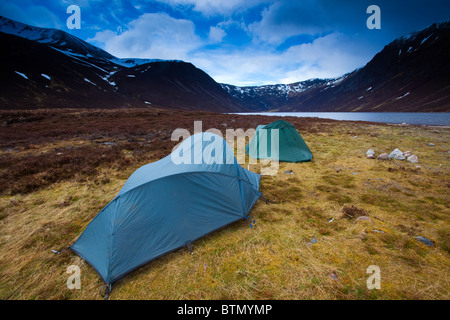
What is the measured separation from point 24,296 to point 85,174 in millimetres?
6092

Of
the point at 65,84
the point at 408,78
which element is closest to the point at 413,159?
the point at 65,84

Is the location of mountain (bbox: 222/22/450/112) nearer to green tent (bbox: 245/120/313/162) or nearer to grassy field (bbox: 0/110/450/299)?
green tent (bbox: 245/120/313/162)

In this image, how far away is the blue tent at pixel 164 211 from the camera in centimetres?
357

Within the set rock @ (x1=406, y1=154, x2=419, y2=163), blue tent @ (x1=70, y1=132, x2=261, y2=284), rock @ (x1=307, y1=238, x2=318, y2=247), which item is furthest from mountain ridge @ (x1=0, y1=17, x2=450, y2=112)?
rock @ (x1=406, y1=154, x2=419, y2=163)

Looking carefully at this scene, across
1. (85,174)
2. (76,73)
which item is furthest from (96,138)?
(76,73)

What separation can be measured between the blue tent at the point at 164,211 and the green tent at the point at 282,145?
5.57 meters

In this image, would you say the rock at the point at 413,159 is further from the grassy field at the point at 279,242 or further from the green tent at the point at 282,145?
the green tent at the point at 282,145

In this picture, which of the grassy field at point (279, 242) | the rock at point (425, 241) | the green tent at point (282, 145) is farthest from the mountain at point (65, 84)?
the rock at point (425, 241)

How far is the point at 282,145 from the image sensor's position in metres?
10.1

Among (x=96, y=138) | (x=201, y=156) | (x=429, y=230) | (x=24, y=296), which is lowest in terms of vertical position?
(x=24, y=296)

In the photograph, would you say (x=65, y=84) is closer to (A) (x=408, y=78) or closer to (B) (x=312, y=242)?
(B) (x=312, y=242)

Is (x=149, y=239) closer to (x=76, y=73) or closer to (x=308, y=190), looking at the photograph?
(x=308, y=190)

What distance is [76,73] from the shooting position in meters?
75.3

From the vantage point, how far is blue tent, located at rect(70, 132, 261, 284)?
11.7 ft
